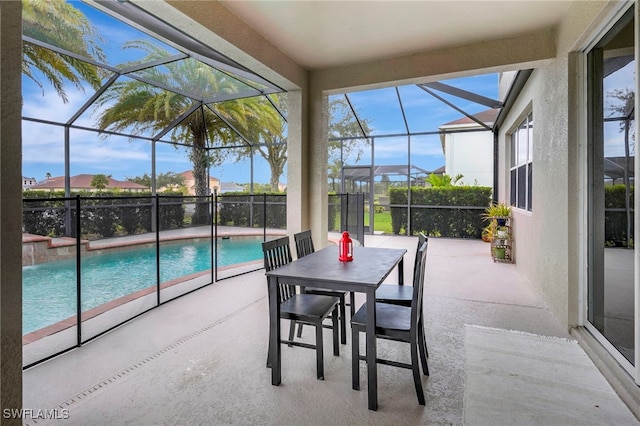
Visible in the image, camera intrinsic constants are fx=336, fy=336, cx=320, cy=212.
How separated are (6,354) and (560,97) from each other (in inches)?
189

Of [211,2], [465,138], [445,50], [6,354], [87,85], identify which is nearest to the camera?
[6,354]

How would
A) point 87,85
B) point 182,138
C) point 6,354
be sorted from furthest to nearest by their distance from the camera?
point 182,138, point 87,85, point 6,354

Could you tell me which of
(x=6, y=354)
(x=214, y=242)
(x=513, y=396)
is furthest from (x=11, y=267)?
(x=214, y=242)

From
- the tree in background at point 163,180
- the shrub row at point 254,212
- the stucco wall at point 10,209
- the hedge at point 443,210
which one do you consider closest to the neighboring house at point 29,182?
the tree in background at point 163,180

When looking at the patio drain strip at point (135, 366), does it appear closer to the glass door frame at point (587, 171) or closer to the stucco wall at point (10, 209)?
the stucco wall at point (10, 209)

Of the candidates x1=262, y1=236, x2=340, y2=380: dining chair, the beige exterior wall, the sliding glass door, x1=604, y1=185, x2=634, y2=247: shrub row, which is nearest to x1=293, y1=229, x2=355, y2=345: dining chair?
x1=262, y1=236, x2=340, y2=380: dining chair

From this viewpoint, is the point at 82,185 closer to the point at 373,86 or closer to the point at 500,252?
the point at 373,86

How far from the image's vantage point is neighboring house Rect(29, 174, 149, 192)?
827 cm

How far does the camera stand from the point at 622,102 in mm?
2520

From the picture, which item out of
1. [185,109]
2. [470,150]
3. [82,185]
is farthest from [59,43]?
[470,150]

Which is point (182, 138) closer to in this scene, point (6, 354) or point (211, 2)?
point (211, 2)

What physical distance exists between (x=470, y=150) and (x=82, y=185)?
1110 centimetres

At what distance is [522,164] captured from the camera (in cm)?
625

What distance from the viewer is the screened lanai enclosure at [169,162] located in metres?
4.23
